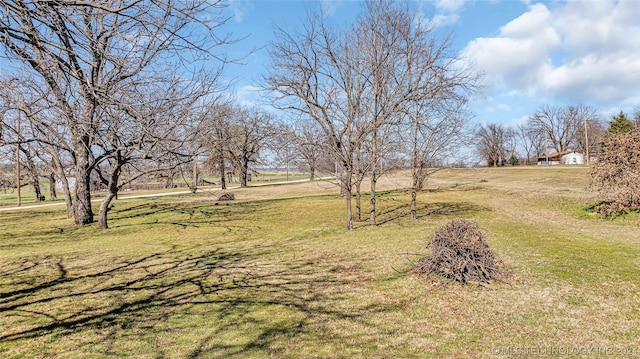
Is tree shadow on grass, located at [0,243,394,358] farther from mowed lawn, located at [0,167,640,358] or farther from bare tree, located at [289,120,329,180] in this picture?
bare tree, located at [289,120,329,180]

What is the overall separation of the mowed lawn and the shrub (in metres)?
1.23

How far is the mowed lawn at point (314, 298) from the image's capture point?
3875 mm

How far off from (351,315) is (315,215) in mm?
12499

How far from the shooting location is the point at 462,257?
6043mm

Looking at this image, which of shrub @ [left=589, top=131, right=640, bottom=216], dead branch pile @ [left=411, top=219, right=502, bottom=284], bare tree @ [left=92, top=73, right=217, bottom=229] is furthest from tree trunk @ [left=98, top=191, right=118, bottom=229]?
shrub @ [left=589, top=131, right=640, bottom=216]

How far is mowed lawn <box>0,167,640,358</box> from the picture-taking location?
12.7 feet

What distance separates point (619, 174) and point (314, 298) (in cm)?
1341

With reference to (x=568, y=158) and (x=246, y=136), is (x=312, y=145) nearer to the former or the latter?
(x=246, y=136)

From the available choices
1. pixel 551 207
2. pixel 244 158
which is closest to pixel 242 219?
pixel 551 207

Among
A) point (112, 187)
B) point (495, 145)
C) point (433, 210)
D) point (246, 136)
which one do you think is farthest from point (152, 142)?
point (495, 145)

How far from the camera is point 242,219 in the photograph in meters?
16.3

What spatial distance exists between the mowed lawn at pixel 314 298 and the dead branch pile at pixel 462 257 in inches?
10.2

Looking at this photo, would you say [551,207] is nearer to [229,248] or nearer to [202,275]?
[229,248]

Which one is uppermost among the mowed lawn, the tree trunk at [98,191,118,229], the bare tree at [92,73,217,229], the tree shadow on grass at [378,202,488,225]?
the bare tree at [92,73,217,229]
